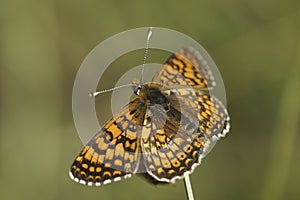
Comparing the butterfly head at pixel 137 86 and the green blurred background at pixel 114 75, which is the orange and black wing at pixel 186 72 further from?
the green blurred background at pixel 114 75

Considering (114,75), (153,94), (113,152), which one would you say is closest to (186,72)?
(153,94)

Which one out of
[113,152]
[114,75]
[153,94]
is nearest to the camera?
[113,152]

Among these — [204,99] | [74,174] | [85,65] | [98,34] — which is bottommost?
[74,174]

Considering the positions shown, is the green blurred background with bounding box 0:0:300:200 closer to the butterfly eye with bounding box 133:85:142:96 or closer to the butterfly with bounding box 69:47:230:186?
the butterfly with bounding box 69:47:230:186

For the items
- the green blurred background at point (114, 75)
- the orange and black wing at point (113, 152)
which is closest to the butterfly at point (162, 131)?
the orange and black wing at point (113, 152)

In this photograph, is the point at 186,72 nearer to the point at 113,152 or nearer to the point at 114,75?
the point at 113,152
